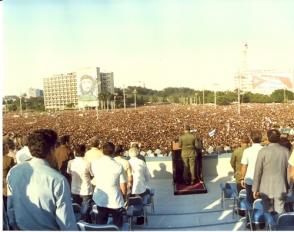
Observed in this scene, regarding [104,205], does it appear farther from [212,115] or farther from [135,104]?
[212,115]

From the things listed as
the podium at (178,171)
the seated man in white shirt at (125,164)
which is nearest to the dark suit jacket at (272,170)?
the seated man in white shirt at (125,164)

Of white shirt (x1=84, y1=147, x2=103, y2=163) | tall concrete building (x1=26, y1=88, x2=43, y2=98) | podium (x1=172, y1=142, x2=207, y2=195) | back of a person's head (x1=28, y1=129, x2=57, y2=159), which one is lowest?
podium (x1=172, y1=142, x2=207, y2=195)

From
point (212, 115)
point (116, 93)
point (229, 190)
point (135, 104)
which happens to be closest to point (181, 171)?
point (229, 190)

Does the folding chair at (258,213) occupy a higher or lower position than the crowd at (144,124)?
lower

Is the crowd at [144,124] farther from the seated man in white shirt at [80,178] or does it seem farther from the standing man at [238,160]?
the seated man in white shirt at [80,178]

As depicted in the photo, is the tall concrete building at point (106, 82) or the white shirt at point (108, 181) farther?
Result: the tall concrete building at point (106, 82)

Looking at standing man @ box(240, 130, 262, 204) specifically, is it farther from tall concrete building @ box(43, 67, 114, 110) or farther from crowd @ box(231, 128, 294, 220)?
tall concrete building @ box(43, 67, 114, 110)

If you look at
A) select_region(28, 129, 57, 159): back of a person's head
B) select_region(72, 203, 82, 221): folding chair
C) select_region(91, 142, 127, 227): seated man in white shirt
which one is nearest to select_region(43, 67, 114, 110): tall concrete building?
select_region(72, 203, 82, 221): folding chair
